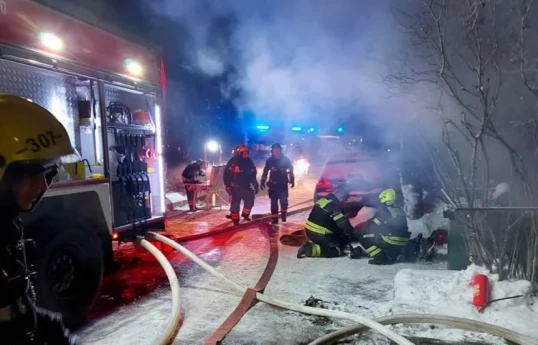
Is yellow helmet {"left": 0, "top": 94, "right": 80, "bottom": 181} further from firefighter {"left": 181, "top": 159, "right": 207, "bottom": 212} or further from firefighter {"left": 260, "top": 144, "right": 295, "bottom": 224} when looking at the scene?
firefighter {"left": 181, "top": 159, "right": 207, "bottom": 212}

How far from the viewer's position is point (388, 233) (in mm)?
5727

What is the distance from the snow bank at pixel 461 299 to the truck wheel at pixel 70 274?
2.91 meters

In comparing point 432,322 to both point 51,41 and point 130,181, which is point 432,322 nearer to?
point 130,181

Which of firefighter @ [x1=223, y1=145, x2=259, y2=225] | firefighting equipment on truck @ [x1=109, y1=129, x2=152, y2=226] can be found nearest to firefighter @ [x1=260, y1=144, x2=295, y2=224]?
firefighter @ [x1=223, y1=145, x2=259, y2=225]

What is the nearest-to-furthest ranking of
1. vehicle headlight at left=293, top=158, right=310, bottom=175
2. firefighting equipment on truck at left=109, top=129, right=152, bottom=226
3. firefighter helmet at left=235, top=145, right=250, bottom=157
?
firefighting equipment on truck at left=109, top=129, right=152, bottom=226
firefighter helmet at left=235, top=145, right=250, bottom=157
vehicle headlight at left=293, top=158, right=310, bottom=175

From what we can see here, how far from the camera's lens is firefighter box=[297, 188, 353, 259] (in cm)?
609

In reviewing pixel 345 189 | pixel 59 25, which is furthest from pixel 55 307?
pixel 345 189

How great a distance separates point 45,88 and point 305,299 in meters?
3.38

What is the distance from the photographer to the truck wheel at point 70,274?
12.4 ft

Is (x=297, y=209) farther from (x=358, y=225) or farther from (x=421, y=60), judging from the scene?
(x=421, y=60)

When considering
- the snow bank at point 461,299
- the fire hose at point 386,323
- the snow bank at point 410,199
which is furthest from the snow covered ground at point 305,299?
the snow bank at point 410,199

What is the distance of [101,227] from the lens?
15.3 ft

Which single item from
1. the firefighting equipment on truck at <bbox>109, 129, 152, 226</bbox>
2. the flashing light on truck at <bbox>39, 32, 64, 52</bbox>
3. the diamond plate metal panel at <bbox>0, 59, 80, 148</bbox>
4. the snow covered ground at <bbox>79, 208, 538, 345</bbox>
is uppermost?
the flashing light on truck at <bbox>39, 32, 64, 52</bbox>

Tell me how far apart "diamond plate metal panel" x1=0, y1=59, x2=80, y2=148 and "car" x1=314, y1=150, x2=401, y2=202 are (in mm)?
4356
